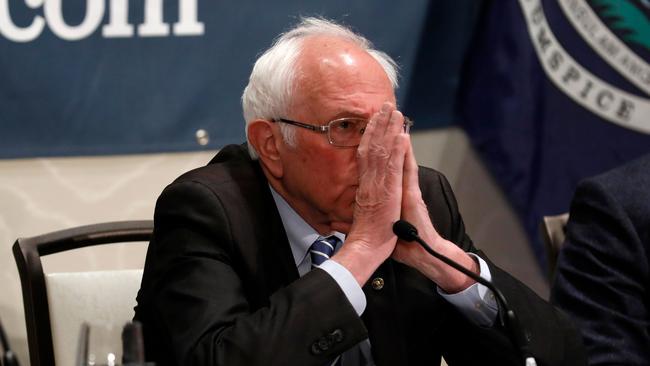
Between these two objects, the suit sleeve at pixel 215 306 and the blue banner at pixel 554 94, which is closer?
the suit sleeve at pixel 215 306

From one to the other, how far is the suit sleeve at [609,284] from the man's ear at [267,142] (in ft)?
2.58

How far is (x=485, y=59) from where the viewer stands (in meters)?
4.06

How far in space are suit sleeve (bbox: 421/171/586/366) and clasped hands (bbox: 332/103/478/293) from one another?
0.12 metres

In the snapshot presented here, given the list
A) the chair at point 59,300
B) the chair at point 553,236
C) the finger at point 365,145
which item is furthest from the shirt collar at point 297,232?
the chair at point 553,236

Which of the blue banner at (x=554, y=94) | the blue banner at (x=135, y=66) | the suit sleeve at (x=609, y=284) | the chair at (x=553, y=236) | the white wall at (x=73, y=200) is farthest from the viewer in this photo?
the blue banner at (x=554, y=94)

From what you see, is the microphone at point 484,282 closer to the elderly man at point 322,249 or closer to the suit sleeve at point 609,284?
the elderly man at point 322,249

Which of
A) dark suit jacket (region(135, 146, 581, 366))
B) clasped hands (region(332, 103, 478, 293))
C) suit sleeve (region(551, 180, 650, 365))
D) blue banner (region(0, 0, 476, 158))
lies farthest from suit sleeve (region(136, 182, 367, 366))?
blue banner (region(0, 0, 476, 158))

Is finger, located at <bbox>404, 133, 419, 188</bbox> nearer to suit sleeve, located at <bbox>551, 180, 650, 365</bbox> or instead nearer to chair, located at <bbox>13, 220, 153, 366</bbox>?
suit sleeve, located at <bbox>551, 180, 650, 365</bbox>

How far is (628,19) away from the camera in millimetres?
3701

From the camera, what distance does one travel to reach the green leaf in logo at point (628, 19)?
3.69 m

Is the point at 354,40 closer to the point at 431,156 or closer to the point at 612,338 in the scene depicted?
the point at 612,338

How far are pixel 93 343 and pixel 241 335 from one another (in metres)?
0.62

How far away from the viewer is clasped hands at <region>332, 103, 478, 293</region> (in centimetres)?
228

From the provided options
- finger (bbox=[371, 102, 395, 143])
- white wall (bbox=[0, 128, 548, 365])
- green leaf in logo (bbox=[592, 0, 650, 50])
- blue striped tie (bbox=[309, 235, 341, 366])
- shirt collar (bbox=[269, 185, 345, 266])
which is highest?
green leaf in logo (bbox=[592, 0, 650, 50])
